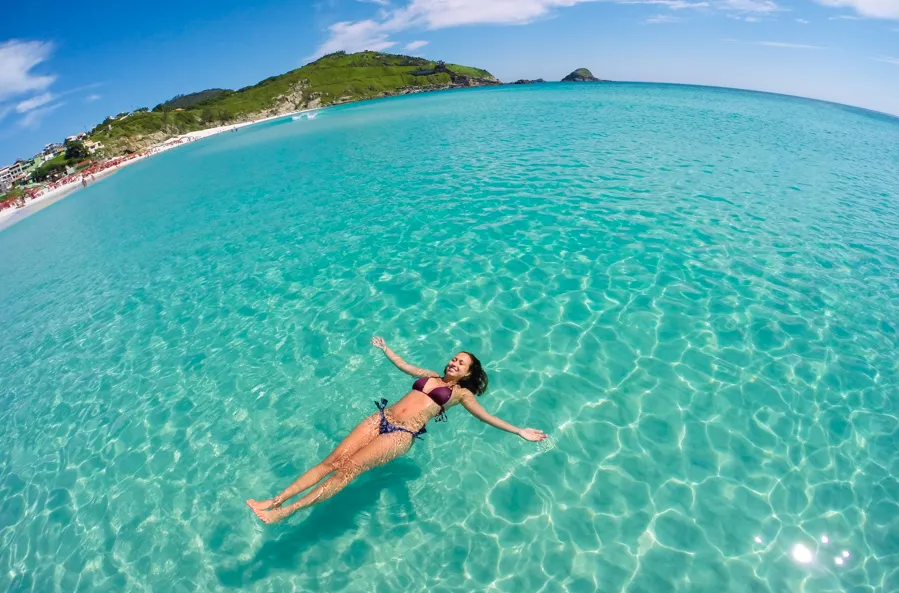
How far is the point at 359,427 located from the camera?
5801 mm

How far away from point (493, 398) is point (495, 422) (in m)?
1.66

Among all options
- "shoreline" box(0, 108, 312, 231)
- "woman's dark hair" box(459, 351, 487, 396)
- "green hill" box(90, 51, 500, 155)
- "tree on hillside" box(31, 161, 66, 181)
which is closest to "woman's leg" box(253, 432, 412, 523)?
"woman's dark hair" box(459, 351, 487, 396)

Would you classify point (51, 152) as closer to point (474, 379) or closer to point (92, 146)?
point (92, 146)

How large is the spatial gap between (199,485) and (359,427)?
317 cm

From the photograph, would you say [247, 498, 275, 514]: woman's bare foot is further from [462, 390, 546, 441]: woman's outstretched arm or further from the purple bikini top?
[462, 390, 546, 441]: woman's outstretched arm

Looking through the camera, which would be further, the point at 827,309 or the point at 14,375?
the point at 14,375

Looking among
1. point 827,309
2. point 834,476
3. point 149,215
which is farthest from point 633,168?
point 149,215

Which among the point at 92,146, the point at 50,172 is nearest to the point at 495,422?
the point at 50,172

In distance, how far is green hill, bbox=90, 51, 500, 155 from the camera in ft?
272

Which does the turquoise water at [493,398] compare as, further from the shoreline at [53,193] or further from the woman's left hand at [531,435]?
the shoreline at [53,193]

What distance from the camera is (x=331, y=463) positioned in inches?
216

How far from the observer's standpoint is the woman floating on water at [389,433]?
5207 mm

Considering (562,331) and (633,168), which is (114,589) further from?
(633,168)

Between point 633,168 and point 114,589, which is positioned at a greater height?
point 633,168
